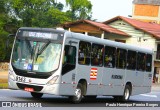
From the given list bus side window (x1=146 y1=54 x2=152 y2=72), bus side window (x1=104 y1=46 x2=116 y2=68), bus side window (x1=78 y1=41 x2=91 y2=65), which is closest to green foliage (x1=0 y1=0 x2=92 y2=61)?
bus side window (x1=146 y1=54 x2=152 y2=72)

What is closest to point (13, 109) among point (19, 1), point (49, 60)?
point (49, 60)

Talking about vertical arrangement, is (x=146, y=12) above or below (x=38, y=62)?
above

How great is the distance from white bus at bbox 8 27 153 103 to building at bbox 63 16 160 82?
35351 mm

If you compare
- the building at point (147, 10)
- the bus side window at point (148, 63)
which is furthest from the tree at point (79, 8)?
the bus side window at point (148, 63)

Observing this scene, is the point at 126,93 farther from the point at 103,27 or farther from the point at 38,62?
the point at 103,27

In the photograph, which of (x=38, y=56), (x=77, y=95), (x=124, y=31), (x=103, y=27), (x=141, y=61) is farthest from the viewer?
(x=124, y=31)

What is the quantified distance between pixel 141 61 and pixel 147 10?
72711 mm

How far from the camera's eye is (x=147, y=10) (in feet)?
315

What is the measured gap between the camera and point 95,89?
20109 mm

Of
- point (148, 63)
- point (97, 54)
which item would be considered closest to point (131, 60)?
point (148, 63)

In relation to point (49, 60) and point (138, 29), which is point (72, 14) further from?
point (49, 60)

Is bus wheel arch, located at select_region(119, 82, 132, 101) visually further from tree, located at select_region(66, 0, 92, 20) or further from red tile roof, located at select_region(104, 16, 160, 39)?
tree, located at select_region(66, 0, 92, 20)

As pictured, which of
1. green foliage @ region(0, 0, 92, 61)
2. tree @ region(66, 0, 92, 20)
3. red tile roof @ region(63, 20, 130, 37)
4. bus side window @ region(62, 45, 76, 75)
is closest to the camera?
bus side window @ region(62, 45, 76, 75)

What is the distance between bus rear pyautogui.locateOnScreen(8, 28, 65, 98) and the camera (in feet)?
57.1
